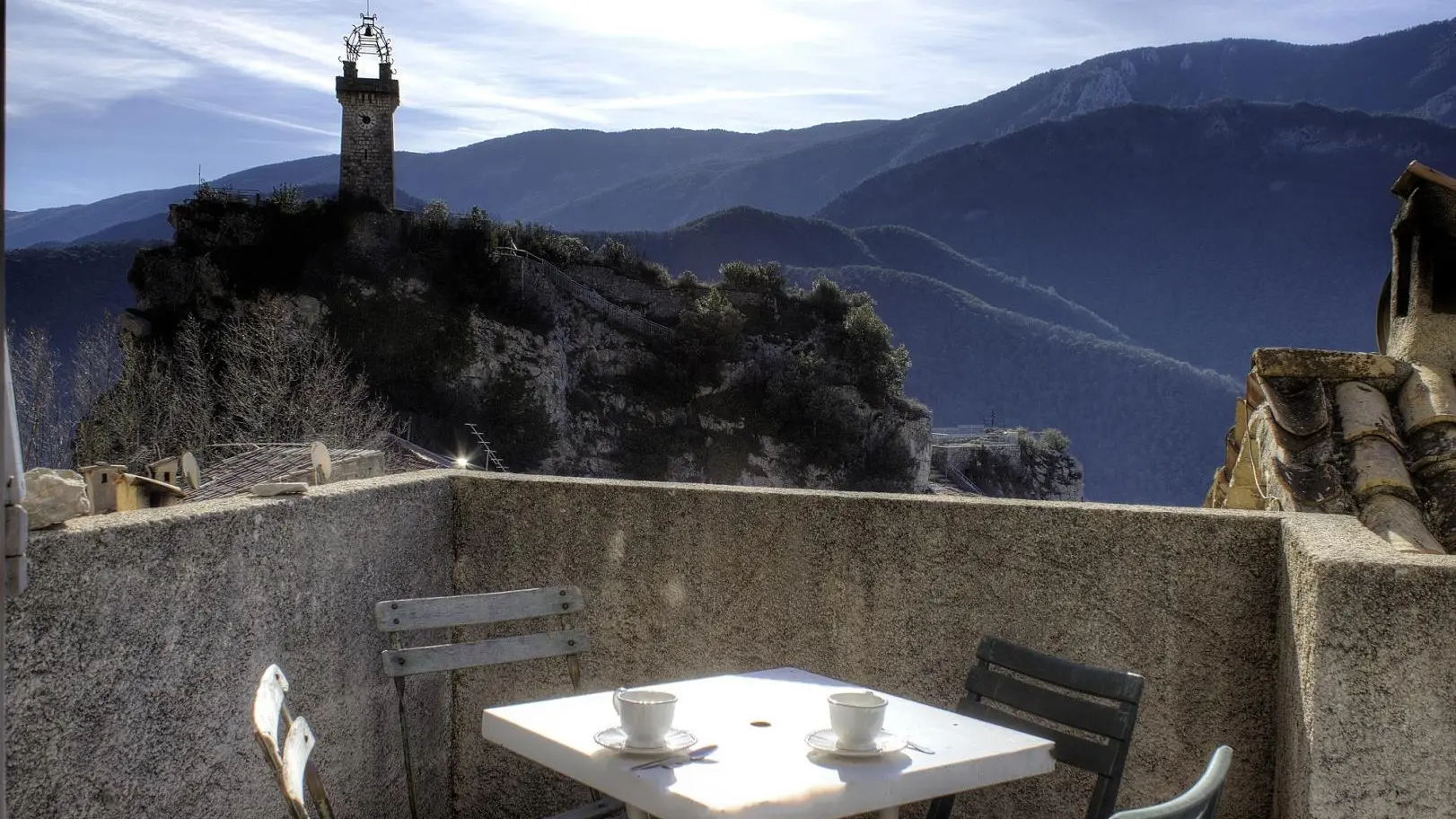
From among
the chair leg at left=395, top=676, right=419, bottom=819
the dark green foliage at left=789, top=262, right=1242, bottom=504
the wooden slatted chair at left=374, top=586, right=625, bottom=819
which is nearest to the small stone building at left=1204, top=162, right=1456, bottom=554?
the wooden slatted chair at left=374, top=586, right=625, bottom=819

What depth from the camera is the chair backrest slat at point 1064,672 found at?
2326 millimetres

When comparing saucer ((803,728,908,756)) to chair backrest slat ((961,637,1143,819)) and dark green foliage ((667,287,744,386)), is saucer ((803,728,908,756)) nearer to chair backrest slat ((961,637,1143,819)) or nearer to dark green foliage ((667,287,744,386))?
chair backrest slat ((961,637,1143,819))

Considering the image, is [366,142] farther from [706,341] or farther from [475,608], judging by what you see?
[475,608]

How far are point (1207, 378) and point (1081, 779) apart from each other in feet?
321

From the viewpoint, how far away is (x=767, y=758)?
6.42 feet

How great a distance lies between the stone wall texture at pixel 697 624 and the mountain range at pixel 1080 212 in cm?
6662

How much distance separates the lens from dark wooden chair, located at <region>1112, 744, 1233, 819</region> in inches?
53.2

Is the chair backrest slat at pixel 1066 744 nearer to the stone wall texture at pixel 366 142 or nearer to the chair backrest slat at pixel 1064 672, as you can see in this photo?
the chair backrest slat at pixel 1064 672

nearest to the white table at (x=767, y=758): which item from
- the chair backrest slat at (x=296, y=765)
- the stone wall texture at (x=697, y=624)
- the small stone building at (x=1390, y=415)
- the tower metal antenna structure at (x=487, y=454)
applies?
the chair backrest slat at (x=296, y=765)

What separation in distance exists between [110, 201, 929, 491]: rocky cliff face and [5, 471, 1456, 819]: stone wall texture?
35.5m

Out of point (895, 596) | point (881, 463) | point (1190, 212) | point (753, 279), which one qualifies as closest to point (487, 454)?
point (881, 463)

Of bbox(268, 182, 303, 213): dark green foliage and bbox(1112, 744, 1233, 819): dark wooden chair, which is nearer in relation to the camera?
bbox(1112, 744, 1233, 819): dark wooden chair

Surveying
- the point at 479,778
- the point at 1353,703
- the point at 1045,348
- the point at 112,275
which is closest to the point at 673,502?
the point at 479,778

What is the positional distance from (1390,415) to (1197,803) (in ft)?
9.01
